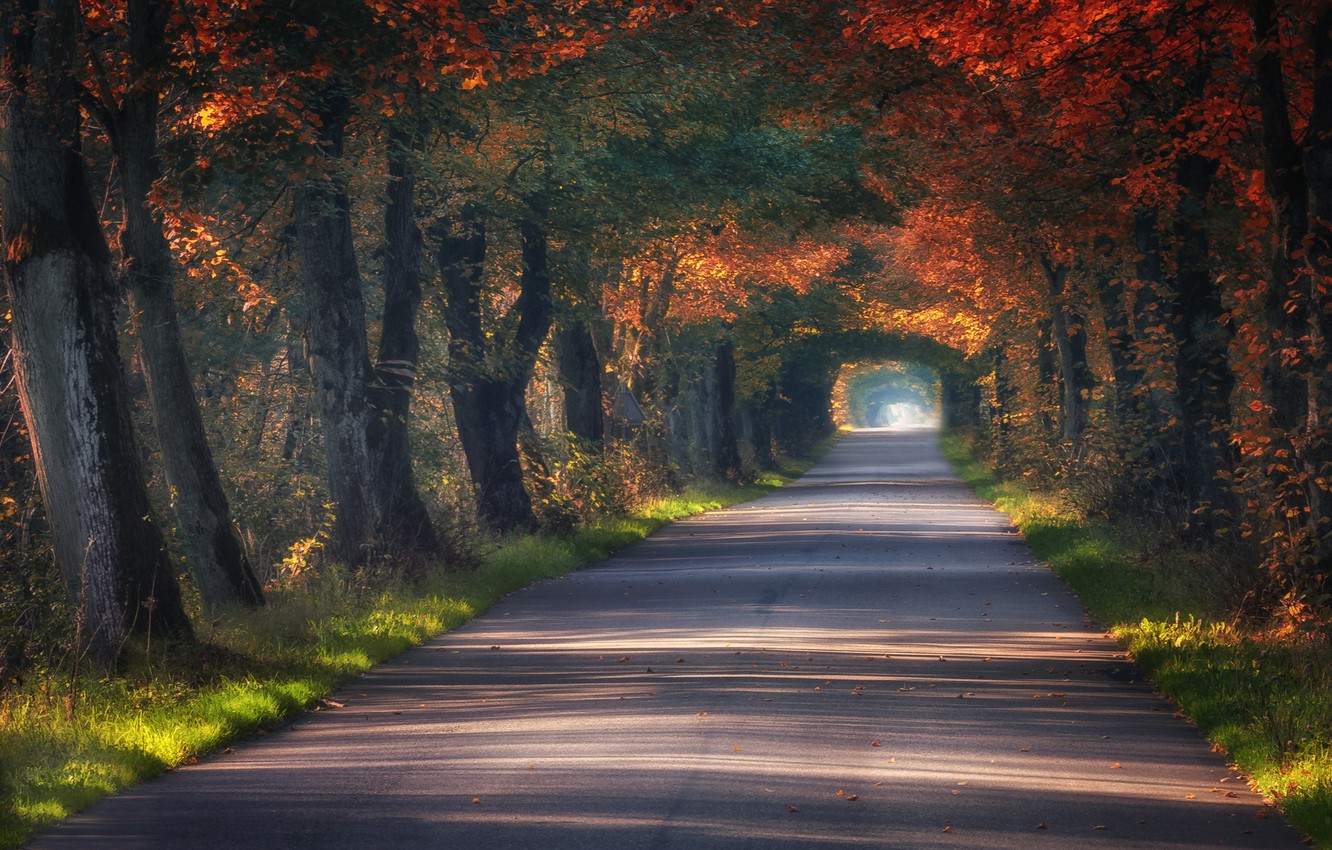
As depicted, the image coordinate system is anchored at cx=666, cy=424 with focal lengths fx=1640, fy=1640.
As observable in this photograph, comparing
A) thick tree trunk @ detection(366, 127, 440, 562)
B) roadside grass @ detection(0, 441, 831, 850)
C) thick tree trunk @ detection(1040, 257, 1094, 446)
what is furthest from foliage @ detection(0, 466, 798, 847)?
thick tree trunk @ detection(1040, 257, 1094, 446)

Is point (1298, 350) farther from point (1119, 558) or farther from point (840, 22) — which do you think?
point (1119, 558)

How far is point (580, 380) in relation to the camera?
33.8 metres

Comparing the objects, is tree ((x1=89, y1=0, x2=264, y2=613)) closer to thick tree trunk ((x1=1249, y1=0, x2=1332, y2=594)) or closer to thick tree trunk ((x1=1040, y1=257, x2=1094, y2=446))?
thick tree trunk ((x1=1249, y1=0, x2=1332, y2=594))

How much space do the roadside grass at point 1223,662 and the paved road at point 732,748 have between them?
0.72 ft

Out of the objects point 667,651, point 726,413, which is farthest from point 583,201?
point 726,413

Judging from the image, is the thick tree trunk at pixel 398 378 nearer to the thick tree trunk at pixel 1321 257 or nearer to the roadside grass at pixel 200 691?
the roadside grass at pixel 200 691

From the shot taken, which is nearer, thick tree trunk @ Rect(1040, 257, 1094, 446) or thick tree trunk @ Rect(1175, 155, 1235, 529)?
thick tree trunk @ Rect(1175, 155, 1235, 529)

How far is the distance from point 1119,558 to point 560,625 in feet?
25.6

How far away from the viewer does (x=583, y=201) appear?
24.8 meters

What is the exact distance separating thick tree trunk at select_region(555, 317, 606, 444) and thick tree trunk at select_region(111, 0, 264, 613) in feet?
58.8

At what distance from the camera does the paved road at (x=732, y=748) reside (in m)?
7.91

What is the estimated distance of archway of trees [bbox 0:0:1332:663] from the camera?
1292cm

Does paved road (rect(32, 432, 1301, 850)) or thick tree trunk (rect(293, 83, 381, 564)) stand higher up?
thick tree trunk (rect(293, 83, 381, 564))

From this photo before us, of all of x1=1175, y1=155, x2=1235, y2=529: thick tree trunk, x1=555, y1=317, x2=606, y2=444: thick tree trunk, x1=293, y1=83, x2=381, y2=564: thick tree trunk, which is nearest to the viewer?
x1=1175, y1=155, x2=1235, y2=529: thick tree trunk
